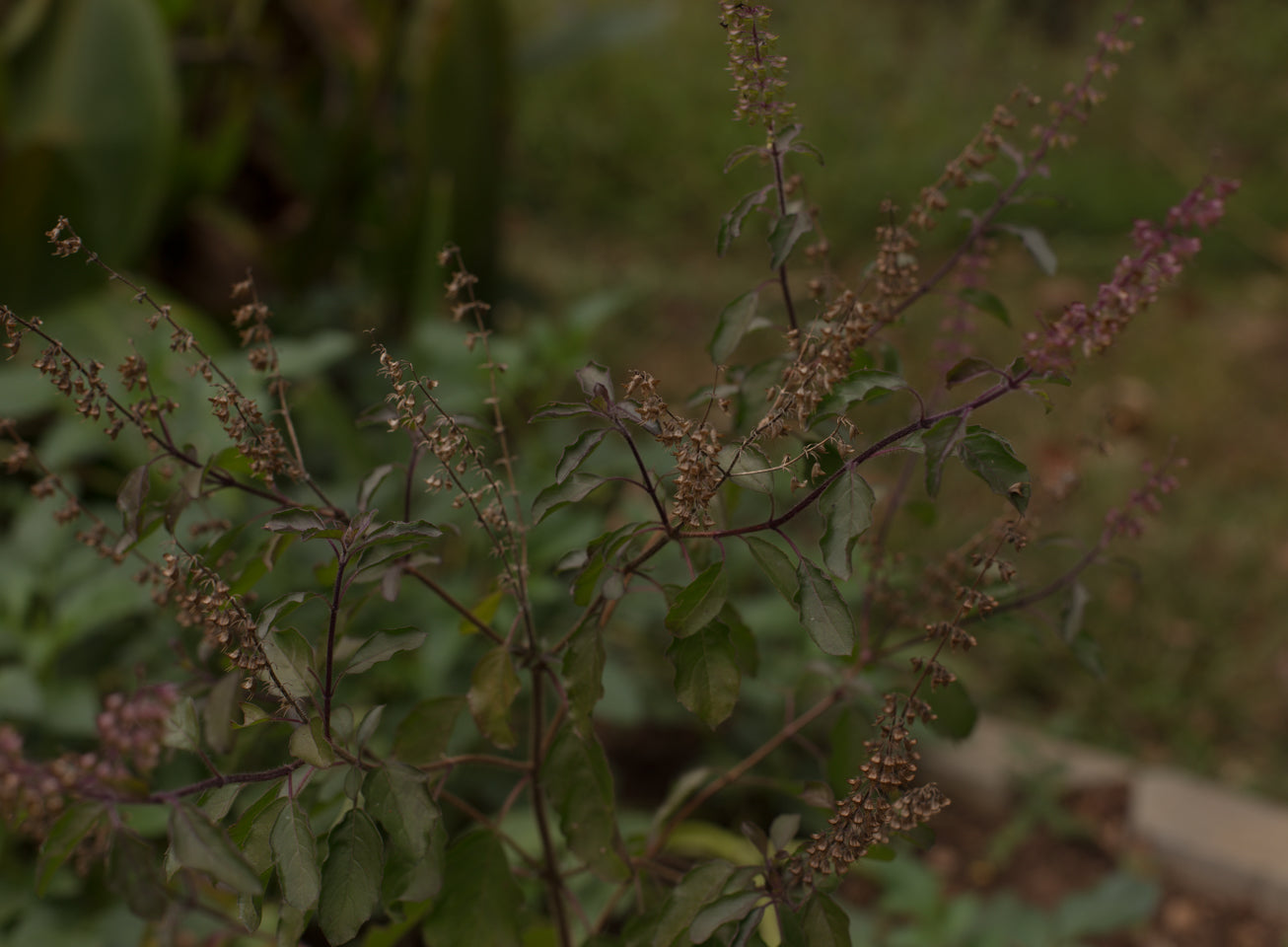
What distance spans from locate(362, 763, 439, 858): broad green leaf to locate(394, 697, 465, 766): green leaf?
133 mm

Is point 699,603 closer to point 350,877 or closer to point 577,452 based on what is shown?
point 577,452

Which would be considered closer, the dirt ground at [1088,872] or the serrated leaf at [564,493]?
the serrated leaf at [564,493]

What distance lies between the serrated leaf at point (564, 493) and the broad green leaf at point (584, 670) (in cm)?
9

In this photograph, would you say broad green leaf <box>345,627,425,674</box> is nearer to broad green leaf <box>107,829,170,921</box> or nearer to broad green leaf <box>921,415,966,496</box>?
broad green leaf <box>107,829,170,921</box>

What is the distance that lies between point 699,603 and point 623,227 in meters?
4.07

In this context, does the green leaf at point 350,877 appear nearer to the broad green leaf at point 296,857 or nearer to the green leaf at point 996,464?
the broad green leaf at point 296,857

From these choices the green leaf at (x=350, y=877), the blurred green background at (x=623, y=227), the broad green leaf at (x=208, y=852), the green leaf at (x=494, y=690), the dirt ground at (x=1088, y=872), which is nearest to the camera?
the broad green leaf at (x=208, y=852)

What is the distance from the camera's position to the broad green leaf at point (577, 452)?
2.19 ft

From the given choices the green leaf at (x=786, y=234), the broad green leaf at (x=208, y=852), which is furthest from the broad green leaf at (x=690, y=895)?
the green leaf at (x=786, y=234)

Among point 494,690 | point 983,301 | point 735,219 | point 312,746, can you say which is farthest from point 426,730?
Answer: point 983,301

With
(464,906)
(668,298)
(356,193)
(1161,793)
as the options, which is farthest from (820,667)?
(668,298)

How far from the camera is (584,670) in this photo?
2.34ft

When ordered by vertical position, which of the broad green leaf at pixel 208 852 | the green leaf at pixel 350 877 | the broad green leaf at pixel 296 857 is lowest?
the green leaf at pixel 350 877

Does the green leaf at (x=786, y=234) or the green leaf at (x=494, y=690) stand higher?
the green leaf at (x=786, y=234)
